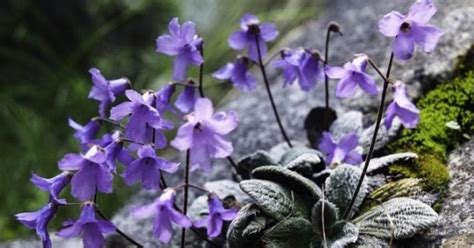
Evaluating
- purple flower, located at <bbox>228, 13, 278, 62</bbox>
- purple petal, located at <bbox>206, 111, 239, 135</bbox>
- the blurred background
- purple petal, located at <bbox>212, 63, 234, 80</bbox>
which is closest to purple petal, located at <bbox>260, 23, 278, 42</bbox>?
purple flower, located at <bbox>228, 13, 278, 62</bbox>

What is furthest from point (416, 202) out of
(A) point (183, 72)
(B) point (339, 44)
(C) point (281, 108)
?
(B) point (339, 44)

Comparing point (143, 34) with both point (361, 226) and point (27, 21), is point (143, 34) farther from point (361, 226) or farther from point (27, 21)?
point (361, 226)

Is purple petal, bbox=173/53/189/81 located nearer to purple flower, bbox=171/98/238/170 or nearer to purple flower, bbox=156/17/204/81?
purple flower, bbox=156/17/204/81

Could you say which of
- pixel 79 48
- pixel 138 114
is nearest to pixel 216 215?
pixel 138 114

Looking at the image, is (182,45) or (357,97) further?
(357,97)

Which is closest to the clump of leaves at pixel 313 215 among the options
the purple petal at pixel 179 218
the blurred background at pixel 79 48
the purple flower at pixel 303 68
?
the purple petal at pixel 179 218

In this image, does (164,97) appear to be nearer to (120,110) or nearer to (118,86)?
(118,86)

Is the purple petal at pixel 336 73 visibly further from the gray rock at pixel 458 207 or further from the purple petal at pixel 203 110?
the gray rock at pixel 458 207
